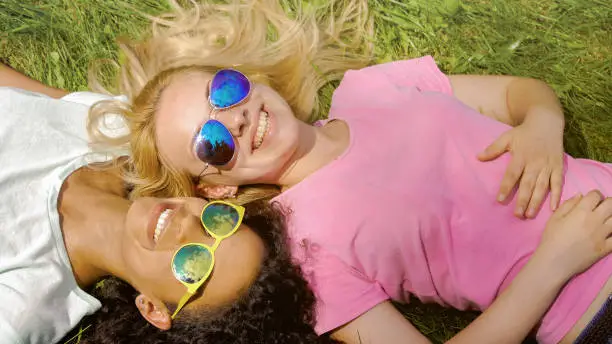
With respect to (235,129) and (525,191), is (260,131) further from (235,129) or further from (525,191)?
(525,191)

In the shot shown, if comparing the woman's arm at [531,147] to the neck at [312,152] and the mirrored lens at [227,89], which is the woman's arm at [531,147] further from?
the mirrored lens at [227,89]

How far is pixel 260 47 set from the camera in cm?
365

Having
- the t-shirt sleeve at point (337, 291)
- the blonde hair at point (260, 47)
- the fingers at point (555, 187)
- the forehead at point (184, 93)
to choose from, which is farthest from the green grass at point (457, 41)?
the forehead at point (184, 93)

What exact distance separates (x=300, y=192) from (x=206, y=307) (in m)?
0.69

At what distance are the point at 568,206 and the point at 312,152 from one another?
121cm

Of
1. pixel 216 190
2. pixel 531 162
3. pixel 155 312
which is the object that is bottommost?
pixel 155 312

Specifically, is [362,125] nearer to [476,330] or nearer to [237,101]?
[237,101]

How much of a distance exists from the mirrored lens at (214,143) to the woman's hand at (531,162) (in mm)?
1180

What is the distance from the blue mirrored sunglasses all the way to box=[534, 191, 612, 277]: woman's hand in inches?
57.8

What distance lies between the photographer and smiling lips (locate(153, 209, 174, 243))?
2.50 metres

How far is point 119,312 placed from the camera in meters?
2.90

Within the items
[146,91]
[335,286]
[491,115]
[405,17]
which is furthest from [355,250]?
[405,17]

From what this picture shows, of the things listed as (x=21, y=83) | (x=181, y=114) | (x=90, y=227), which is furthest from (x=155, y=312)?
(x=21, y=83)

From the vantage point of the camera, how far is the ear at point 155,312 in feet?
8.27
